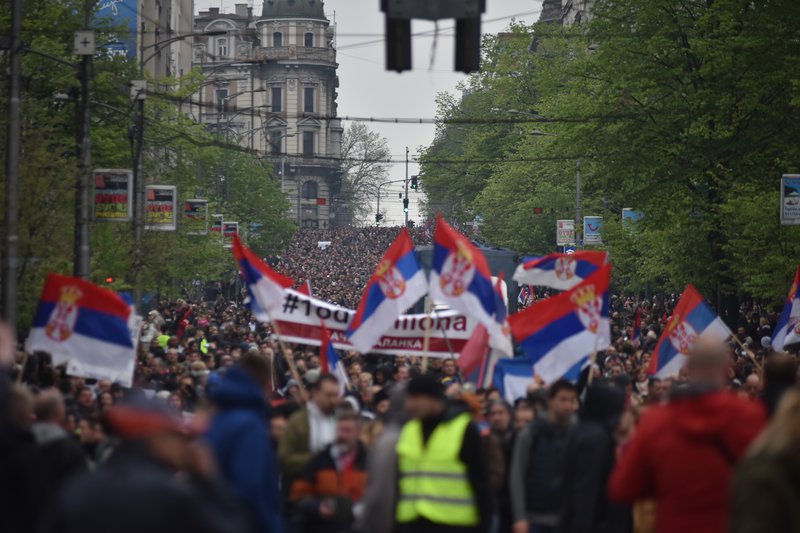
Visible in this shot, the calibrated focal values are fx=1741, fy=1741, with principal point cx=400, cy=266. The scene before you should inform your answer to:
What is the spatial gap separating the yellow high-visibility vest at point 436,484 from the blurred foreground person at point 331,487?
39cm

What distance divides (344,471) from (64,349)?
7.00 m

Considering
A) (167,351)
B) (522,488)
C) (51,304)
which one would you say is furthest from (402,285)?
(167,351)

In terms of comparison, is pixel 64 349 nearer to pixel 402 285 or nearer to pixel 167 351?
pixel 402 285

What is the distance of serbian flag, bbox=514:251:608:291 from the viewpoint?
2125 centimetres

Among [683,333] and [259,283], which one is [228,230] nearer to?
[683,333]

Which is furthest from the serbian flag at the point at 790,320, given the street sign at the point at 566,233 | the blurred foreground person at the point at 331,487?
the street sign at the point at 566,233

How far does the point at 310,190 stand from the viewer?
172625mm

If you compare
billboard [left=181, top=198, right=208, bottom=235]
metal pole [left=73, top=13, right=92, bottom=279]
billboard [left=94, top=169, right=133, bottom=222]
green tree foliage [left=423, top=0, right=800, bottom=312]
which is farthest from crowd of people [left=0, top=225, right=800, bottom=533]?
billboard [left=181, top=198, right=208, bottom=235]

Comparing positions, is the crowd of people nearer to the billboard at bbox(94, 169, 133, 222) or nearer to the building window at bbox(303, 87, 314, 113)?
the billboard at bbox(94, 169, 133, 222)

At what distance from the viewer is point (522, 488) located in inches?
405

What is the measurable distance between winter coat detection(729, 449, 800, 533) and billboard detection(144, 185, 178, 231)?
116 feet

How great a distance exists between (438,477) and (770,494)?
11.2 feet

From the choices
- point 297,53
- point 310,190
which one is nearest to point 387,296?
point 297,53

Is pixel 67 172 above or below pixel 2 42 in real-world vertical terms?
below
